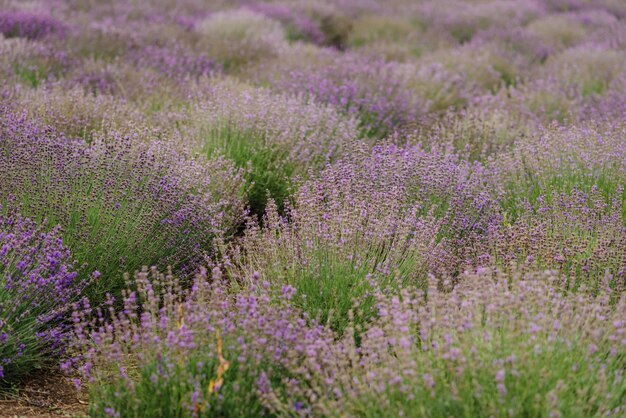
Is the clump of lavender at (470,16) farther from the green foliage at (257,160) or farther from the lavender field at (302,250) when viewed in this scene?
the green foliage at (257,160)

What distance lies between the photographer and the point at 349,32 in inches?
474

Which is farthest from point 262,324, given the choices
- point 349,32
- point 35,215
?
point 349,32

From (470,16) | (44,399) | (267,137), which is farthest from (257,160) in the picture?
(470,16)

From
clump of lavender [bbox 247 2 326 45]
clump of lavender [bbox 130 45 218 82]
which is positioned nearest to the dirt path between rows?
clump of lavender [bbox 130 45 218 82]

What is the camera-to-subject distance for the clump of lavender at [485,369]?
2053 millimetres

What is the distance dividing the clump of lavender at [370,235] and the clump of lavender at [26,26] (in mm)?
5424

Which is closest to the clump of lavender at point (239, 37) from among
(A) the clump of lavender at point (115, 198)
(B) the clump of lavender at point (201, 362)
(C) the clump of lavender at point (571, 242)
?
(A) the clump of lavender at point (115, 198)

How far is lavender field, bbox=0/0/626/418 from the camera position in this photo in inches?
88.4

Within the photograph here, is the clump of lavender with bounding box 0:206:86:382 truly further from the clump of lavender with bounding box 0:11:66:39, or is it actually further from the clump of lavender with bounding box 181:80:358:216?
the clump of lavender with bounding box 0:11:66:39

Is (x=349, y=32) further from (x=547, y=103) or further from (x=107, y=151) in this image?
(x=107, y=151)

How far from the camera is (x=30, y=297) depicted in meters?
2.78

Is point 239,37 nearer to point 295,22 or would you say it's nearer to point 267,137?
point 295,22

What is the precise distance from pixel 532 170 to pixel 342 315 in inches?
74.4

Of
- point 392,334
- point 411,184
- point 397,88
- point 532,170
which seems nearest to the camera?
point 392,334
